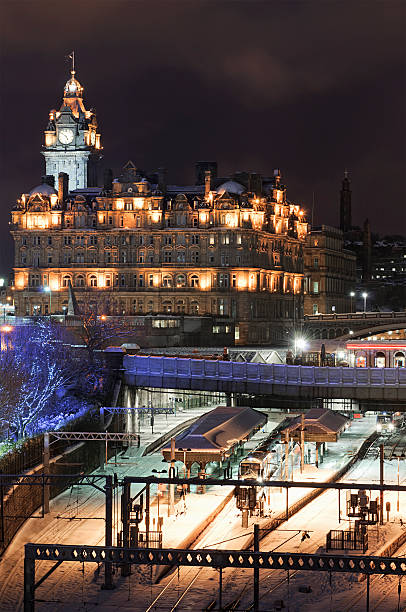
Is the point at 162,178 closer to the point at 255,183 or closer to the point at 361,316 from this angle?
the point at 255,183

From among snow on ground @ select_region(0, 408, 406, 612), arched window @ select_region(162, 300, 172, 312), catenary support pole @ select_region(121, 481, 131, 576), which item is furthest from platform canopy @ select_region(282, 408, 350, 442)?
arched window @ select_region(162, 300, 172, 312)

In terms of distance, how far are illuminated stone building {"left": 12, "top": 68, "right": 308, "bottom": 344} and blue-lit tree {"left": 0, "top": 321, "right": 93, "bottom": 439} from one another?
46.9 m

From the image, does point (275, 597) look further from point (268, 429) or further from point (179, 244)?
point (179, 244)

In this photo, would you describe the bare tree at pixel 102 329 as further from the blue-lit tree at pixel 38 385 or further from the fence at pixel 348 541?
the fence at pixel 348 541

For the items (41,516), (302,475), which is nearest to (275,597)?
(41,516)

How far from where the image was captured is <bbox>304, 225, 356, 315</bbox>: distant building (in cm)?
17725

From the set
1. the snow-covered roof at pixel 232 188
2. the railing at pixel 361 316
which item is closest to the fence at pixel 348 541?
the railing at pixel 361 316

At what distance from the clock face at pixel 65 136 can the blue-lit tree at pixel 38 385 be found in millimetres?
83814

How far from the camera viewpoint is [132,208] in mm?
140875

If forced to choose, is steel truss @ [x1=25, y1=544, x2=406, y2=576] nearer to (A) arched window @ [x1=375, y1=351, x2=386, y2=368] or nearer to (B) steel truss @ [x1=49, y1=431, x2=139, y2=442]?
(B) steel truss @ [x1=49, y1=431, x2=139, y2=442]

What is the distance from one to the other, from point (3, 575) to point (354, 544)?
14.2m

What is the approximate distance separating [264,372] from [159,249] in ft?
233

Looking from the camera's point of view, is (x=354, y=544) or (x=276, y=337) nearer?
(x=354, y=544)

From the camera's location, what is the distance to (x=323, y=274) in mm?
179750
